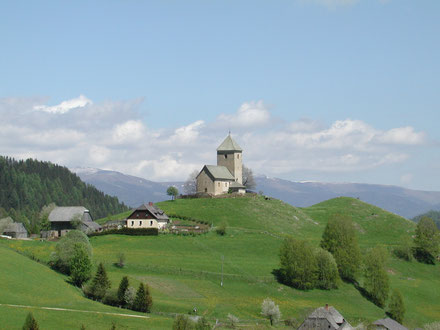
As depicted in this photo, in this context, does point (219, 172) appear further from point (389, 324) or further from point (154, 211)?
point (389, 324)

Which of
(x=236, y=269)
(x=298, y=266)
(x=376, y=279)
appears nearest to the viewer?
(x=298, y=266)

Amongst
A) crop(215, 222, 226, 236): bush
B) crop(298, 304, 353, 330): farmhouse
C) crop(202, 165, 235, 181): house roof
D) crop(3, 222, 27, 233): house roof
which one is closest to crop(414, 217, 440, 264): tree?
crop(215, 222, 226, 236): bush

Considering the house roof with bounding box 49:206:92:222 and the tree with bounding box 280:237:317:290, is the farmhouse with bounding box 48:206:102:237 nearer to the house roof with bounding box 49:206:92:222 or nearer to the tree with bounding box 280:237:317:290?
the house roof with bounding box 49:206:92:222

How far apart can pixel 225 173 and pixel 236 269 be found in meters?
57.4

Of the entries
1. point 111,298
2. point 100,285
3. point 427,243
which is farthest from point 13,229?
point 427,243

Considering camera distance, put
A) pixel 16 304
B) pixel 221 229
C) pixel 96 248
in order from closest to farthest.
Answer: pixel 16 304 → pixel 96 248 → pixel 221 229

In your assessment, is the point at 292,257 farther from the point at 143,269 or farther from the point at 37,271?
the point at 37,271

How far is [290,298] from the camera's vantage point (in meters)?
90.6

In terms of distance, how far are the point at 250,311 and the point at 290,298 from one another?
1073 centimetres

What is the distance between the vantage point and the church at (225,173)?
490ft

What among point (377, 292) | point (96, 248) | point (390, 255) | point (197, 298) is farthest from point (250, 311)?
point (390, 255)

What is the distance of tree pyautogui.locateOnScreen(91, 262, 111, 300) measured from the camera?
A: 7962cm

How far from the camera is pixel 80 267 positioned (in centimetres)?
8375

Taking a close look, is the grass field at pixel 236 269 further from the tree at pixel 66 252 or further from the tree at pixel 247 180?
the tree at pixel 247 180
